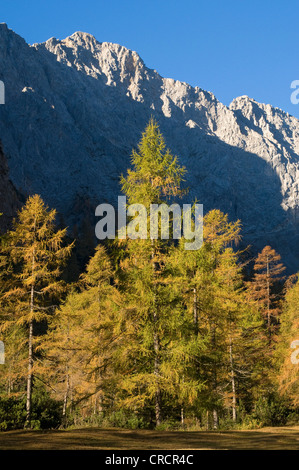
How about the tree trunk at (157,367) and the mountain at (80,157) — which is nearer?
the tree trunk at (157,367)

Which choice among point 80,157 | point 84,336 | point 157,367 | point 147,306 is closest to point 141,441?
point 157,367

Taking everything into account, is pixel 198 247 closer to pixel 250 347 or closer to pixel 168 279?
pixel 168 279

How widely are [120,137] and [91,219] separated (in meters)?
62.6

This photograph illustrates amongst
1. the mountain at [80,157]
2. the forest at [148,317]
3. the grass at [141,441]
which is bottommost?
the grass at [141,441]

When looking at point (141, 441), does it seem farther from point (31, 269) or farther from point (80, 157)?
point (80, 157)

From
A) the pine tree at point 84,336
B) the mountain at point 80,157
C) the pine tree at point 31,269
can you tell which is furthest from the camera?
the mountain at point 80,157

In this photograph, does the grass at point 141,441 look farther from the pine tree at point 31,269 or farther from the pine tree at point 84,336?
the pine tree at point 84,336

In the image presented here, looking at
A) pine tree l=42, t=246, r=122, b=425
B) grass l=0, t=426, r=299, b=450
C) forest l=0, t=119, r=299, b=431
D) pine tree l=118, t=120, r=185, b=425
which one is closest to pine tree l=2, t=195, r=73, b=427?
forest l=0, t=119, r=299, b=431

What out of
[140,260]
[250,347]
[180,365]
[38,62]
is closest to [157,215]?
[140,260]

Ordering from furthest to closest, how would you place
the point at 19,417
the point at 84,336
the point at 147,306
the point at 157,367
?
1. the point at 84,336
2. the point at 19,417
3. the point at 147,306
4. the point at 157,367

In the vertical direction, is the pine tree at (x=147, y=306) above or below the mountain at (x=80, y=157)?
below

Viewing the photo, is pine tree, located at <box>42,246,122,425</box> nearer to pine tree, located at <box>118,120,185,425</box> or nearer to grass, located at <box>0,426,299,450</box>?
pine tree, located at <box>118,120,185,425</box>

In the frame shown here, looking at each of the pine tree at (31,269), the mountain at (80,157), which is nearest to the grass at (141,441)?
the pine tree at (31,269)

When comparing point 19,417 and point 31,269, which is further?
point 31,269
